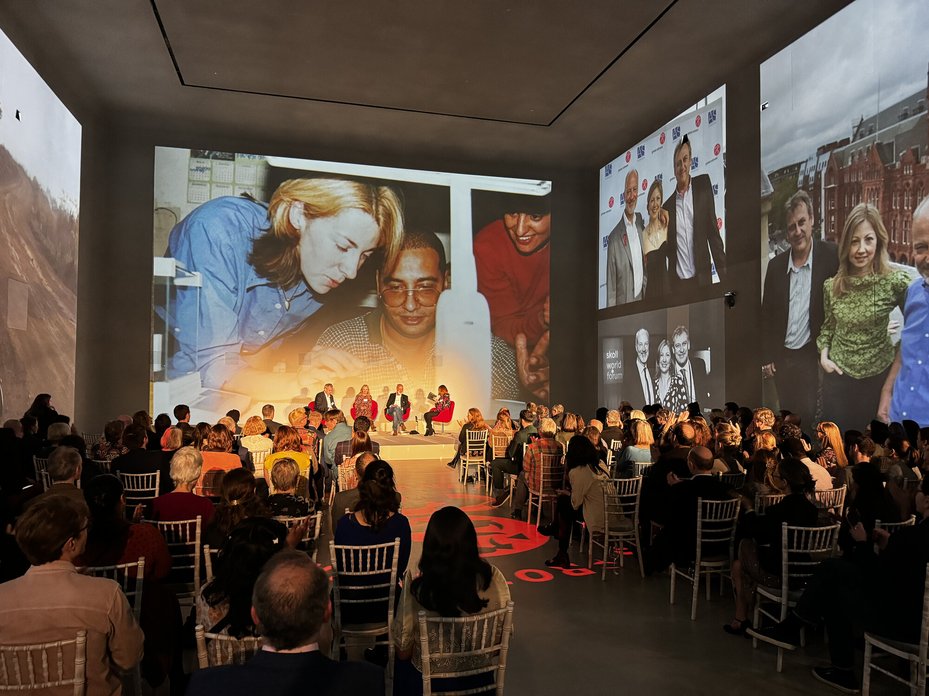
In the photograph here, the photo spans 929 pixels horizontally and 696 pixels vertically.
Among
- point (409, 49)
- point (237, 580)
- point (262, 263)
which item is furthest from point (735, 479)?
point (262, 263)

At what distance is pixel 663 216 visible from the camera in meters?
13.3

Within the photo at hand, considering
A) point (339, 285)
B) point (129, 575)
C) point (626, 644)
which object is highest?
point (339, 285)

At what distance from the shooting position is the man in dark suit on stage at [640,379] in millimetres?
13672

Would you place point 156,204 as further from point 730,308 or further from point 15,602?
point 15,602

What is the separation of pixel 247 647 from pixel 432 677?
2.30 ft

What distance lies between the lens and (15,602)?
195 centimetres

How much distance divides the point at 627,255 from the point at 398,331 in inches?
225

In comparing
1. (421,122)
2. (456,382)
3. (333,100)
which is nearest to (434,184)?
(421,122)

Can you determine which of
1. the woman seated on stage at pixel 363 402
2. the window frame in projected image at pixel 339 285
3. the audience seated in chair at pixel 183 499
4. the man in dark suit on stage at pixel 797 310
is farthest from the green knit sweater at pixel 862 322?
the woman seated on stage at pixel 363 402

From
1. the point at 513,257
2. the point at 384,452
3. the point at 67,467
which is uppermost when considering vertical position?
the point at 513,257

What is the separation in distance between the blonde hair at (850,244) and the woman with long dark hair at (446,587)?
25.2 ft

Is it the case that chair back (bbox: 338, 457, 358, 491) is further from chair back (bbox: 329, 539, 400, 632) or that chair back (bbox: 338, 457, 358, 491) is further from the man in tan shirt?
the man in tan shirt

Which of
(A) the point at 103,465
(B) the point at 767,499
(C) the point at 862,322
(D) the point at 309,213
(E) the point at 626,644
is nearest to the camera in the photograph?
(E) the point at 626,644

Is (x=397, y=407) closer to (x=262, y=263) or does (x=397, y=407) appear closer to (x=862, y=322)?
(x=262, y=263)
